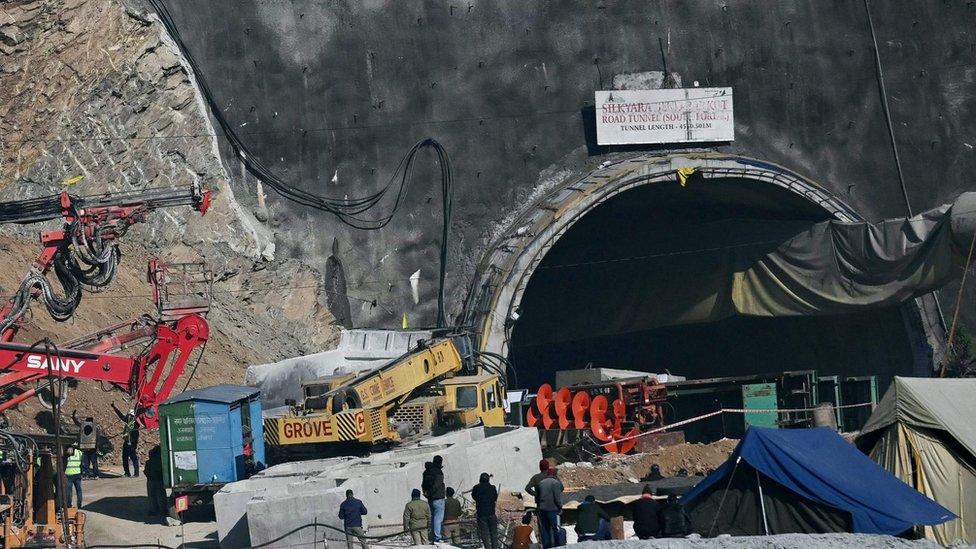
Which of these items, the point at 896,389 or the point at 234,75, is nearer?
the point at 896,389

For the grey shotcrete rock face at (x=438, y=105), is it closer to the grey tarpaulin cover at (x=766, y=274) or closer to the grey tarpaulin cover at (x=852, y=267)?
the grey tarpaulin cover at (x=852, y=267)

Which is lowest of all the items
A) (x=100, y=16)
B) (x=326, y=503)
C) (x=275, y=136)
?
(x=326, y=503)

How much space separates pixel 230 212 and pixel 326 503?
21.3 meters

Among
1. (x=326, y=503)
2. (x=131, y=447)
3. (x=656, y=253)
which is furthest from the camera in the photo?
(x=656, y=253)

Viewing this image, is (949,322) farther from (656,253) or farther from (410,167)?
(410,167)

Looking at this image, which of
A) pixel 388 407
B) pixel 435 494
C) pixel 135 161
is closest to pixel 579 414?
pixel 388 407

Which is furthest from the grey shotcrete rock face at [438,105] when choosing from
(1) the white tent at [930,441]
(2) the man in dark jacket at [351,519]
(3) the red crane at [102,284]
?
(1) the white tent at [930,441]

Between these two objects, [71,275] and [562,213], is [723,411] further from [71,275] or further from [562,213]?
[71,275]

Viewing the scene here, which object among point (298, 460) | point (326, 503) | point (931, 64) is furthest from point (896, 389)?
point (931, 64)

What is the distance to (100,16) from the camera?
41.5 m

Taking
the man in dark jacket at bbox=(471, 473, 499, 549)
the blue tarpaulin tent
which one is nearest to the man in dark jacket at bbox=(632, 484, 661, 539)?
the blue tarpaulin tent

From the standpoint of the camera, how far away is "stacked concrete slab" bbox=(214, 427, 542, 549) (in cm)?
2280

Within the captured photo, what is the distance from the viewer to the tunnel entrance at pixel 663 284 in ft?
144

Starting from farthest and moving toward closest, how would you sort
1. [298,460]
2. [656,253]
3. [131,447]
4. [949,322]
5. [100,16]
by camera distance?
[656,253] → [949,322] → [100,16] → [131,447] → [298,460]
